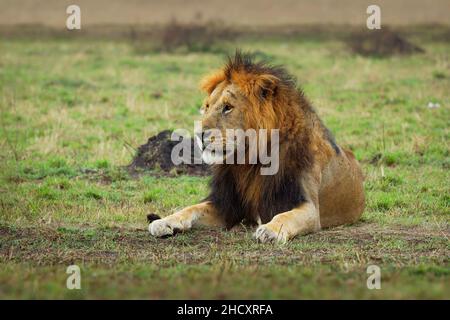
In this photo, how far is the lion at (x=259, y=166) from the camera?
23.6 ft

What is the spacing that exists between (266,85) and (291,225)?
1226 millimetres

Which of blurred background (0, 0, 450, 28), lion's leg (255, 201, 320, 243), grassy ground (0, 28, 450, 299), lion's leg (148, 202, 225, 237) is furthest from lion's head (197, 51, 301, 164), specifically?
blurred background (0, 0, 450, 28)

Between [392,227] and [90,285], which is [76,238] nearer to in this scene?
[90,285]

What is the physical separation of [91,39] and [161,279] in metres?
29.3

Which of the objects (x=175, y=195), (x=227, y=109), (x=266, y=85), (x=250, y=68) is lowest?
(x=175, y=195)

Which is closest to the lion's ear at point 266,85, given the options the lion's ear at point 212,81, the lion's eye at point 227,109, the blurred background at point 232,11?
the lion's eye at point 227,109

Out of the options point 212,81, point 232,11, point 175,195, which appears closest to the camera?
point 212,81

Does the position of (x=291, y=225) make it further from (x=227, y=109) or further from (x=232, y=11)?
(x=232, y=11)

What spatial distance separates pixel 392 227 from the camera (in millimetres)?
8023

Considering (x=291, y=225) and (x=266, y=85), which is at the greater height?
(x=266, y=85)

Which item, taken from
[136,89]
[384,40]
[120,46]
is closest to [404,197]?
[136,89]

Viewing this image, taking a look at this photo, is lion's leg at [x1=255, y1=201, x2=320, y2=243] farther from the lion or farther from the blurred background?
the blurred background

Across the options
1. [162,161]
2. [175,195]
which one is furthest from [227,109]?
[162,161]

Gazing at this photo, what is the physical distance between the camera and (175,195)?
9.77m
